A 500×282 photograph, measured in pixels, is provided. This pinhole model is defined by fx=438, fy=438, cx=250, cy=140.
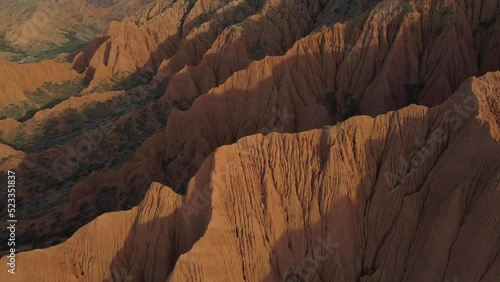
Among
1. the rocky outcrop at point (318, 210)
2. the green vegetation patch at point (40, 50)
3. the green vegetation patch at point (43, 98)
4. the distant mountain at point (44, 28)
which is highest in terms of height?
the distant mountain at point (44, 28)

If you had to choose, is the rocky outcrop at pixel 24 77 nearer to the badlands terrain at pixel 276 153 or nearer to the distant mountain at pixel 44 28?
the badlands terrain at pixel 276 153

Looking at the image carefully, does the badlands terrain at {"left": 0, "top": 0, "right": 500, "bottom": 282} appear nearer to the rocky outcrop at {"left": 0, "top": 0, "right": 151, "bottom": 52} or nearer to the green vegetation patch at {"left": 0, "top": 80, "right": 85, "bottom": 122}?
the green vegetation patch at {"left": 0, "top": 80, "right": 85, "bottom": 122}

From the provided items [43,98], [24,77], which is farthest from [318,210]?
[24,77]

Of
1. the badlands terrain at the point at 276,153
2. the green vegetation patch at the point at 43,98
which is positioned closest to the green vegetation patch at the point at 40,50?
the badlands terrain at the point at 276,153

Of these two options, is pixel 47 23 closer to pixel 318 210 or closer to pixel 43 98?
pixel 43 98

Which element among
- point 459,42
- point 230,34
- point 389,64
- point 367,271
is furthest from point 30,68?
point 367,271
